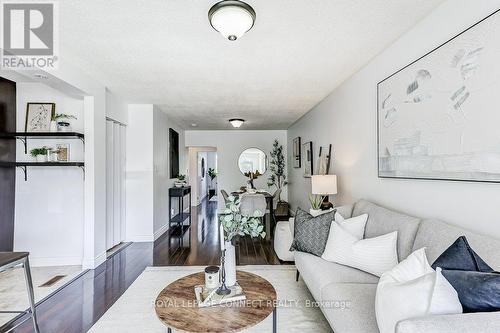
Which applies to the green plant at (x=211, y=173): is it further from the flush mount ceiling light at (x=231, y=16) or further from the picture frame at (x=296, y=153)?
the flush mount ceiling light at (x=231, y=16)

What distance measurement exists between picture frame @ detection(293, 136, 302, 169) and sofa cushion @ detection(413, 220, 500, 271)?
459 centimetres

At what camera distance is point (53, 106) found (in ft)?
11.3

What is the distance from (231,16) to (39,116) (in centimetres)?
314

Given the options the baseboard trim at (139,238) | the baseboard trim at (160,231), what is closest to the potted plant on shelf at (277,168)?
the baseboard trim at (160,231)

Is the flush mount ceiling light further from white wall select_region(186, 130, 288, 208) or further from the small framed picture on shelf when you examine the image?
white wall select_region(186, 130, 288, 208)

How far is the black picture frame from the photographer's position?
598 cm

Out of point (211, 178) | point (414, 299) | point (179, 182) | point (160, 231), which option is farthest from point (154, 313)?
point (211, 178)

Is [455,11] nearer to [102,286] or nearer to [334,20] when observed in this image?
[334,20]

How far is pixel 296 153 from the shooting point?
6703 mm

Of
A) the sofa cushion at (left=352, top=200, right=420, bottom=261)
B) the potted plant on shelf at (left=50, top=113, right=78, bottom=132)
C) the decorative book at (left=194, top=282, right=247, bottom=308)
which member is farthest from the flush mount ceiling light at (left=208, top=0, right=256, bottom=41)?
the potted plant on shelf at (left=50, top=113, right=78, bottom=132)

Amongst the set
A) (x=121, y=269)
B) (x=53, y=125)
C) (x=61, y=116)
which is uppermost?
(x=61, y=116)

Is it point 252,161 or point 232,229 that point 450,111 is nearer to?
point 232,229

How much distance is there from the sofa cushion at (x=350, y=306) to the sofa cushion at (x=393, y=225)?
0.41 metres

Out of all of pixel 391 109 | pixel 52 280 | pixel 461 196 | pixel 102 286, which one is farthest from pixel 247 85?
pixel 52 280
